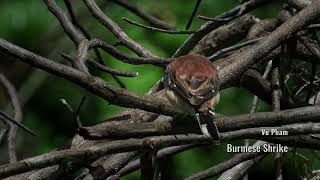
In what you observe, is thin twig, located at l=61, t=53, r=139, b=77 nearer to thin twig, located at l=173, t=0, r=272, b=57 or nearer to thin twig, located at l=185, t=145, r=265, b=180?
thin twig, located at l=185, t=145, r=265, b=180

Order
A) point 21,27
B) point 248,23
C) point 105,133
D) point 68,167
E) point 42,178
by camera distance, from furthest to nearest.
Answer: point 21,27
point 248,23
point 42,178
point 68,167
point 105,133

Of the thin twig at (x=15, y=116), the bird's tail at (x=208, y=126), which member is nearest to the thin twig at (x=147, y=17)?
the thin twig at (x=15, y=116)

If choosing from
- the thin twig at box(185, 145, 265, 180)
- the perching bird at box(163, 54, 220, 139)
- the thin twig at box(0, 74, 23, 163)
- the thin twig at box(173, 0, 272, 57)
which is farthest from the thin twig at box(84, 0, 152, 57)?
the thin twig at box(0, 74, 23, 163)

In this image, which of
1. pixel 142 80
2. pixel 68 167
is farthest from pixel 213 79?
pixel 142 80

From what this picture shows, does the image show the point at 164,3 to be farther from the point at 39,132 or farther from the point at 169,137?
the point at 169,137

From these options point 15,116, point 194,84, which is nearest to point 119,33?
point 194,84

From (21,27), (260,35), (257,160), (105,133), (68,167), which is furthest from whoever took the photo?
(21,27)

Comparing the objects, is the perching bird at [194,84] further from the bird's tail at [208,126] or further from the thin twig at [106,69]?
the thin twig at [106,69]
